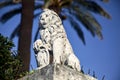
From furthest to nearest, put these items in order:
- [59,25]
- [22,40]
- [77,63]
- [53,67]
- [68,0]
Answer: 1. [68,0]
2. [22,40]
3. [59,25]
4. [77,63]
5. [53,67]

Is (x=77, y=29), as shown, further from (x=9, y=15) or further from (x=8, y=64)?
(x=8, y=64)

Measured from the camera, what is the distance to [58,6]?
24.5 metres

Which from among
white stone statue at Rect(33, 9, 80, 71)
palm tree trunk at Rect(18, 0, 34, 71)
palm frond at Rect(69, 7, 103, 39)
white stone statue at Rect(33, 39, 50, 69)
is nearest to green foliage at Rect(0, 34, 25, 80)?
white stone statue at Rect(33, 39, 50, 69)

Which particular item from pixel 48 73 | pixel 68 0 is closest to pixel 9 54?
pixel 48 73

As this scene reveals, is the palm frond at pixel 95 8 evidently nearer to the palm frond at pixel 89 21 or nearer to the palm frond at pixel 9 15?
the palm frond at pixel 89 21

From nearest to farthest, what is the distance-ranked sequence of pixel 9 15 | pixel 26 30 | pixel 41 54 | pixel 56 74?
pixel 56 74 < pixel 41 54 < pixel 26 30 < pixel 9 15

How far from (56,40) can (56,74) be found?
1594 mm

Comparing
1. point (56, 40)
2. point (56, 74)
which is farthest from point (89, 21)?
point (56, 74)

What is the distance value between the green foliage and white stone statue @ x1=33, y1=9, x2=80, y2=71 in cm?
86

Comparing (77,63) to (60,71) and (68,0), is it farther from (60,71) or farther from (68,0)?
(68,0)

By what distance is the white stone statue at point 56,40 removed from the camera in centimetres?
987

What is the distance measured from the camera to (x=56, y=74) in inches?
341

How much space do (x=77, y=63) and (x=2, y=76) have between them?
1737mm

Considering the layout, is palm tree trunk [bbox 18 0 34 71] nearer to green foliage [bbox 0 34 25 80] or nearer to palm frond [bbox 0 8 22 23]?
palm frond [bbox 0 8 22 23]
